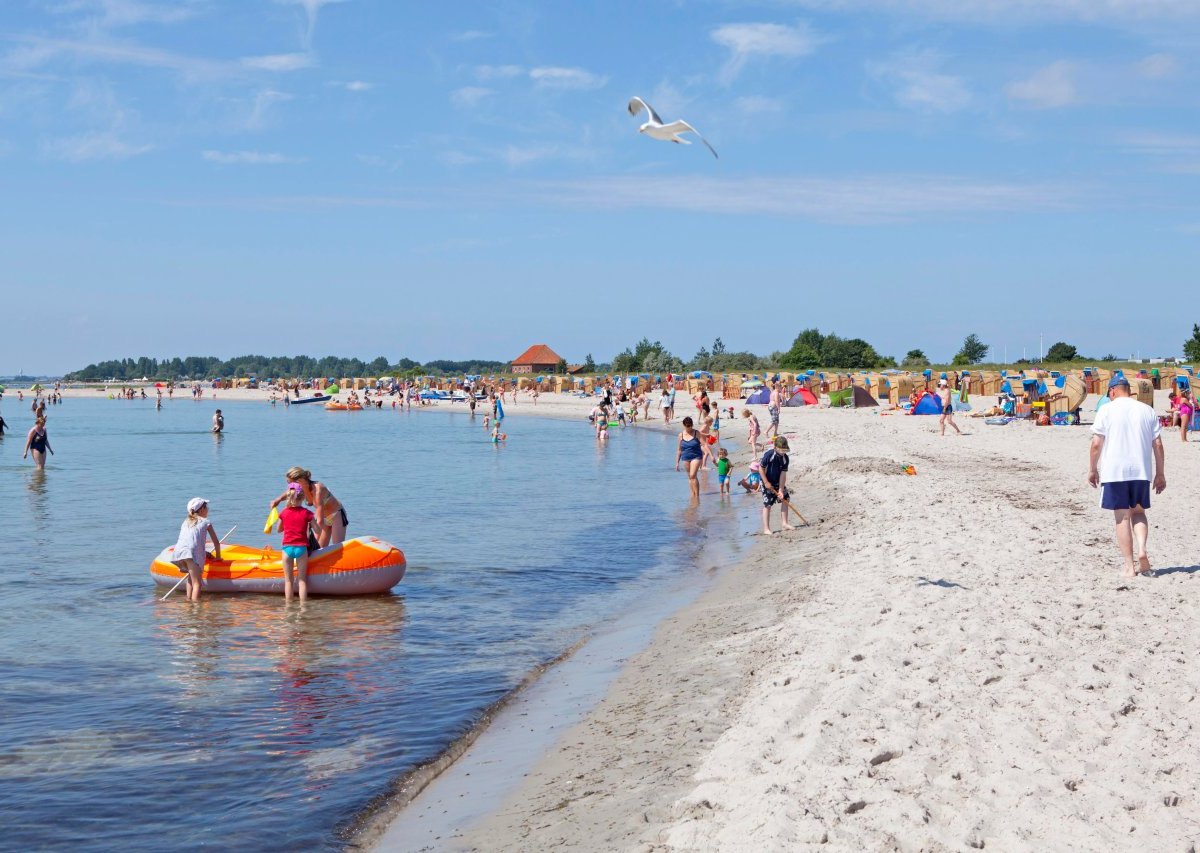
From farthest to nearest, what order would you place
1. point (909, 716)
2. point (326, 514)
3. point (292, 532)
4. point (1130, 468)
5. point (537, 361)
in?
point (537, 361) < point (326, 514) < point (292, 532) < point (1130, 468) < point (909, 716)

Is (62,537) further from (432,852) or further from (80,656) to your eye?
(432,852)

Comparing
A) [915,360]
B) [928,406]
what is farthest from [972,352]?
[928,406]

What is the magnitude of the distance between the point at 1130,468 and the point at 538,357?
110731 millimetres

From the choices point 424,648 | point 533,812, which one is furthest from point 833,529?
point 533,812

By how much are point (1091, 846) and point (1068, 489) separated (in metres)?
12.0

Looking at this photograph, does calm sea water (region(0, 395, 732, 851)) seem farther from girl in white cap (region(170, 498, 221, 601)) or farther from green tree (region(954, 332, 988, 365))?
green tree (region(954, 332, 988, 365))

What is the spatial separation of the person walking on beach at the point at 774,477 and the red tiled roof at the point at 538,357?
101659mm

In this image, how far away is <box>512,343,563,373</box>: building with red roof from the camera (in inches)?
4545

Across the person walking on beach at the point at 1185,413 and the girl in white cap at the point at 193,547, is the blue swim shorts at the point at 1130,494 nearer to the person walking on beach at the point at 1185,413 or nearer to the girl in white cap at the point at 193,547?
the girl in white cap at the point at 193,547

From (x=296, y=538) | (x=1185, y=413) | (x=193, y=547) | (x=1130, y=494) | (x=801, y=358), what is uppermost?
(x=801, y=358)

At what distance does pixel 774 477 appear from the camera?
12.9 metres

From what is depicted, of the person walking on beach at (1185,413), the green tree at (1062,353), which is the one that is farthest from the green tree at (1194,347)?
the person walking on beach at (1185,413)

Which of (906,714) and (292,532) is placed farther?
(292,532)

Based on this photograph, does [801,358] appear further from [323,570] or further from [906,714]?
[906,714]
